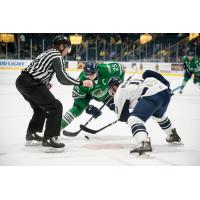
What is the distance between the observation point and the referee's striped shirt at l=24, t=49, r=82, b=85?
290 cm

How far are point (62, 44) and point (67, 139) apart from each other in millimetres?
667

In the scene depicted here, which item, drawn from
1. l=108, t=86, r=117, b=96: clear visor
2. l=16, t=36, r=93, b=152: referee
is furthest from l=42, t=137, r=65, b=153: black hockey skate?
l=108, t=86, r=117, b=96: clear visor

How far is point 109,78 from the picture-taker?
3.25m

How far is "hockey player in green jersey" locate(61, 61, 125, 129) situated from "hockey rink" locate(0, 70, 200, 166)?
55 millimetres

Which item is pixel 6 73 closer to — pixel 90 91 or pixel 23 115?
pixel 23 115

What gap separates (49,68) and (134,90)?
0.57 metres

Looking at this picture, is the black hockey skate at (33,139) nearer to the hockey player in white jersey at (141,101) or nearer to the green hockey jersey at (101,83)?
the green hockey jersey at (101,83)

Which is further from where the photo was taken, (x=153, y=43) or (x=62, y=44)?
(x=153, y=43)

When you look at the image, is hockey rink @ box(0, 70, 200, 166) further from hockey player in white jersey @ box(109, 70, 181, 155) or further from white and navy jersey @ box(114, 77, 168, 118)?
white and navy jersey @ box(114, 77, 168, 118)

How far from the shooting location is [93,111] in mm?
3281

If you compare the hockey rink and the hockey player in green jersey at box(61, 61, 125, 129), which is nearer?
the hockey rink

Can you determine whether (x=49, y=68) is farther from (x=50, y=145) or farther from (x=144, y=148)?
(x=144, y=148)

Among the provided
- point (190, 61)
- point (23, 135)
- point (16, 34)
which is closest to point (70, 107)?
point (23, 135)

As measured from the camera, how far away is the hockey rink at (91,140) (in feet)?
9.60
